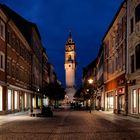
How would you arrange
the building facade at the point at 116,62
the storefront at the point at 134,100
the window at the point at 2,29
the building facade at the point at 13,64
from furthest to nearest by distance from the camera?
the building facade at the point at 13,64
the building facade at the point at 116,62
the window at the point at 2,29
the storefront at the point at 134,100

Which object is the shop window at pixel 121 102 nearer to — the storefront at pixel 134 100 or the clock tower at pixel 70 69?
the storefront at pixel 134 100

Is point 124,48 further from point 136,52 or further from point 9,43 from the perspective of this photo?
point 9,43

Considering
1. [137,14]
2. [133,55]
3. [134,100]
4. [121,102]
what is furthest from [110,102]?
[137,14]

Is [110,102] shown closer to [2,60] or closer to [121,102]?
[121,102]

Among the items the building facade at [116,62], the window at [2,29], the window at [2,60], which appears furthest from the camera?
the building facade at [116,62]

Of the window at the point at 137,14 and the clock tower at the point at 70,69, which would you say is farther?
the clock tower at the point at 70,69

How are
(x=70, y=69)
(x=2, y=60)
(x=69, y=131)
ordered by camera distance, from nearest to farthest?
(x=69, y=131), (x=2, y=60), (x=70, y=69)

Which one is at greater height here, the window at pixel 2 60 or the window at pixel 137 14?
the window at pixel 137 14

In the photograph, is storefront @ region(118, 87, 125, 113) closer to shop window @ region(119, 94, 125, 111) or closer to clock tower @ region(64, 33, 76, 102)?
shop window @ region(119, 94, 125, 111)

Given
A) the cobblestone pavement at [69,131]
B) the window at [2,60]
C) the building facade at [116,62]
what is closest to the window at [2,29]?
the window at [2,60]

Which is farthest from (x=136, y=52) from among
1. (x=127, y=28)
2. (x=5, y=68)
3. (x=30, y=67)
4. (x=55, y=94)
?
(x=55, y=94)

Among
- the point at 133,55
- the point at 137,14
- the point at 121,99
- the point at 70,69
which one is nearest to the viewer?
the point at 137,14

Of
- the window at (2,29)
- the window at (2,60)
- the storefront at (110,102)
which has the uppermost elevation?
the window at (2,29)

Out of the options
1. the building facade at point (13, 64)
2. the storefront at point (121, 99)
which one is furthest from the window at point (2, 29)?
the storefront at point (121, 99)
